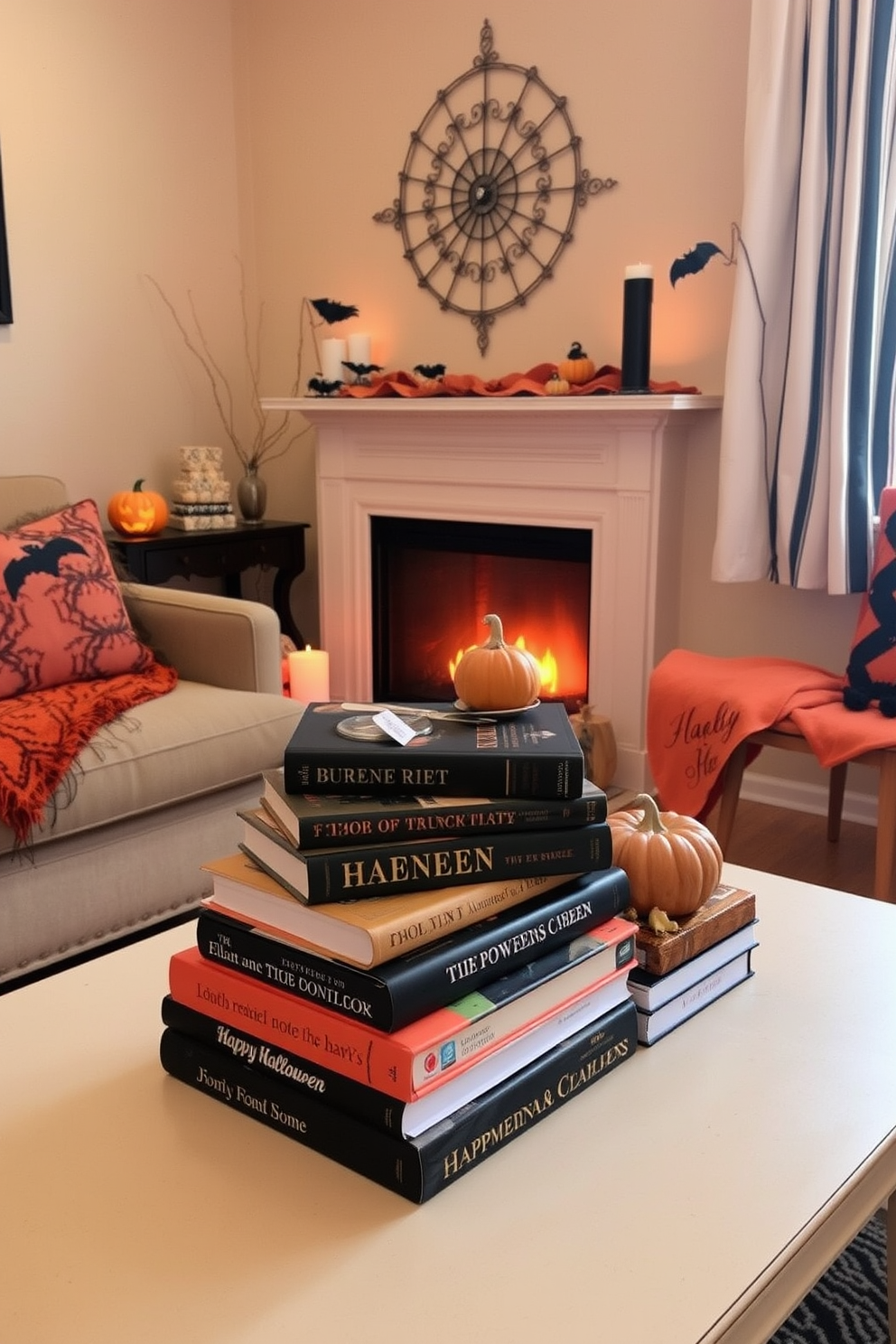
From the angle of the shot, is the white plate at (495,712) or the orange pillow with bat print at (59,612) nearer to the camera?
the white plate at (495,712)

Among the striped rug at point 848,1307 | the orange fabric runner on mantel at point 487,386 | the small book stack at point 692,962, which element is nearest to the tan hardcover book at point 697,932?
the small book stack at point 692,962

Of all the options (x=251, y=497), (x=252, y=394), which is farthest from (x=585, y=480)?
(x=252, y=394)

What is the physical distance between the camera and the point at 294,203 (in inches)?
141

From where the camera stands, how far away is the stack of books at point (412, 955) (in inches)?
33.7

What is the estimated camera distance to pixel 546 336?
306 centimetres

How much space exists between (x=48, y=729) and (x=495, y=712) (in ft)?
3.79

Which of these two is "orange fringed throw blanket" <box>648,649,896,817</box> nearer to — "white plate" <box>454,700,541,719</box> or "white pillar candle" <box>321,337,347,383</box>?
"white plate" <box>454,700,541,719</box>

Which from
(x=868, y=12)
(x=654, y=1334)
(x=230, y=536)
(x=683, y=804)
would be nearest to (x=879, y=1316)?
(x=654, y=1334)

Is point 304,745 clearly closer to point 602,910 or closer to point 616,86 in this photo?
point 602,910

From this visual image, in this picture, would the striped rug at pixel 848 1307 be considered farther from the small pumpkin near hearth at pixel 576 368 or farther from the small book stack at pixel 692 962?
the small pumpkin near hearth at pixel 576 368

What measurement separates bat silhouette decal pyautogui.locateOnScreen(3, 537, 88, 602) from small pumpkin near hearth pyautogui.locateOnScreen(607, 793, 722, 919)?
59.3 inches

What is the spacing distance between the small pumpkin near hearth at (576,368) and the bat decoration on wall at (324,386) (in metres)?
0.71

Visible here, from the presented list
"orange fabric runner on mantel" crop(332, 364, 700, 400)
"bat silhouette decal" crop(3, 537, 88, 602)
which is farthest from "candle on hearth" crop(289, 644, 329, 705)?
"bat silhouette decal" crop(3, 537, 88, 602)

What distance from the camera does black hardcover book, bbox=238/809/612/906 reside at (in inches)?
35.0
